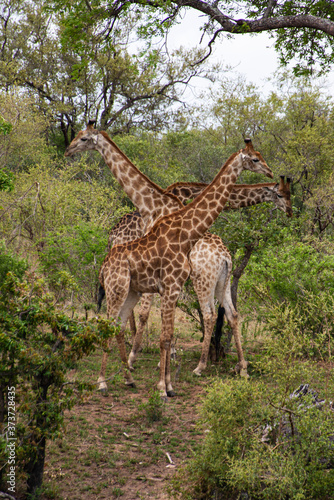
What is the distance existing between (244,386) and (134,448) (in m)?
1.75

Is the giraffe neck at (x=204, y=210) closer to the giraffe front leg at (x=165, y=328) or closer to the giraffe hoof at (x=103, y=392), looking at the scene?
the giraffe front leg at (x=165, y=328)

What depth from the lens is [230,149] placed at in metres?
22.1

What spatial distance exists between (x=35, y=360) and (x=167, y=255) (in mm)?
3180

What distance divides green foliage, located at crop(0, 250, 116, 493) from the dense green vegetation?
0.05ft

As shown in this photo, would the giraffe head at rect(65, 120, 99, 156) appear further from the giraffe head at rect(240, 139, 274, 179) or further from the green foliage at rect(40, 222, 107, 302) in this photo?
the giraffe head at rect(240, 139, 274, 179)

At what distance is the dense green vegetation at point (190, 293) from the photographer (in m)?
3.87

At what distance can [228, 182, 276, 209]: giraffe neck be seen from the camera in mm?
8000

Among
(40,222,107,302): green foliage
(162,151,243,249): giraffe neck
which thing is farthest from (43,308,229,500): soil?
(40,222,107,302): green foliage

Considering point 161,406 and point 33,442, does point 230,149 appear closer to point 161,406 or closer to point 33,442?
point 161,406

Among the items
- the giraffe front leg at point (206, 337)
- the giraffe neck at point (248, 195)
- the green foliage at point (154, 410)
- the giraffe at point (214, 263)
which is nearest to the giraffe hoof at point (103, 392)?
the green foliage at point (154, 410)

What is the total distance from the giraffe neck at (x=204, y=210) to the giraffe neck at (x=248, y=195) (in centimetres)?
134

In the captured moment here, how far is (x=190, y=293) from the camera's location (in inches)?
356

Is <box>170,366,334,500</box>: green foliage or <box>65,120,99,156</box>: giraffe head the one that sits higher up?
<box>65,120,99,156</box>: giraffe head

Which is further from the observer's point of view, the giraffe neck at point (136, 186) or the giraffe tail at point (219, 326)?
the giraffe tail at point (219, 326)
